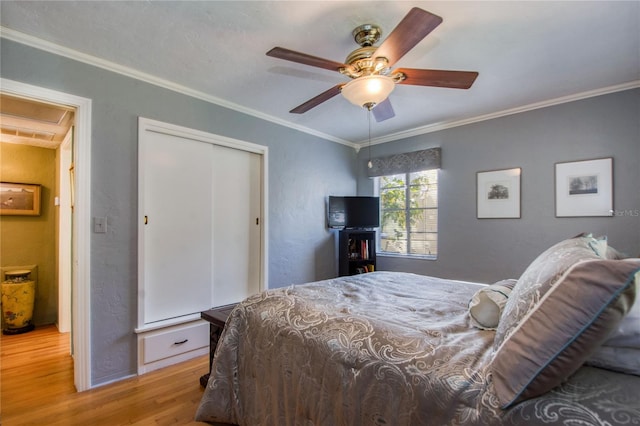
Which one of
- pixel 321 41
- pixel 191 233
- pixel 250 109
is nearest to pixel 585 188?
pixel 321 41

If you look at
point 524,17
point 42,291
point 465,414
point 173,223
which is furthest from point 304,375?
point 42,291

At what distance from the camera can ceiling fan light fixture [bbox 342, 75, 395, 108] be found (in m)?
1.76

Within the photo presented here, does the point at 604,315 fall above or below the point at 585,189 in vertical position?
below

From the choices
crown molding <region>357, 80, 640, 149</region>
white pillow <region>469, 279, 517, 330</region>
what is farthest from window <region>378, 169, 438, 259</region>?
white pillow <region>469, 279, 517, 330</region>

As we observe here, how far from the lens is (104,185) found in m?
2.33

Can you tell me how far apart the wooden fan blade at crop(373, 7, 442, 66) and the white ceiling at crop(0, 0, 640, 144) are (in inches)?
12.4

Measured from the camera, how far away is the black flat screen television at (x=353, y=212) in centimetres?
404

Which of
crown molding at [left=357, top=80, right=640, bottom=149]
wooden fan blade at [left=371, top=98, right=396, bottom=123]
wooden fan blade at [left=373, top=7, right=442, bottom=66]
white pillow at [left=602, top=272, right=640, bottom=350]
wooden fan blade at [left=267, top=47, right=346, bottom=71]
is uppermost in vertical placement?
crown molding at [left=357, top=80, right=640, bottom=149]

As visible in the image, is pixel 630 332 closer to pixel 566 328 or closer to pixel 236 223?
pixel 566 328

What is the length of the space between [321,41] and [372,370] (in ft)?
6.54

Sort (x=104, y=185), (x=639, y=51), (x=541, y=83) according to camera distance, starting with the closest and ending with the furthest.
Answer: (x=639, y=51) < (x=104, y=185) < (x=541, y=83)

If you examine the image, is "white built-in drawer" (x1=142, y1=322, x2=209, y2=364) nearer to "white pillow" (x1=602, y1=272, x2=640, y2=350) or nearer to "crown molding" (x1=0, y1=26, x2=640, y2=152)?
"crown molding" (x1=0, y1=26, x2=640, y2=152)

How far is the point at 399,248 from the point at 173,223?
2843 mm

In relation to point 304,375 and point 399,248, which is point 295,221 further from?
point 304,375
